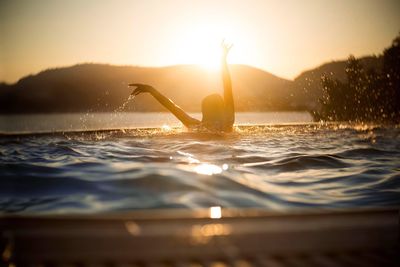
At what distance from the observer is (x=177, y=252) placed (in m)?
1.78

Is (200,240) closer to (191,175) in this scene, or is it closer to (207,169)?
→ (191,175)

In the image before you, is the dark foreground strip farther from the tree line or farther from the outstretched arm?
the tree line

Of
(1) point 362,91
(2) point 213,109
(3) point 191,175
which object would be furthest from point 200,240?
(1) point 362,91

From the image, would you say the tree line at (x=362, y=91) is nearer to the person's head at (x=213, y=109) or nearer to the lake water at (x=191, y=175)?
the person's head at (x=213, y=109)

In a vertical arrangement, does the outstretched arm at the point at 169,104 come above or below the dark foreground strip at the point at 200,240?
above

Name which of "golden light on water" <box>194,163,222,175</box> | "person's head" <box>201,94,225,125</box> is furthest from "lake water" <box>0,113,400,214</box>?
"person's head" <box>201,94,225,125</box>

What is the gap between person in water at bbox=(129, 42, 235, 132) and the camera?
11211 millimetres

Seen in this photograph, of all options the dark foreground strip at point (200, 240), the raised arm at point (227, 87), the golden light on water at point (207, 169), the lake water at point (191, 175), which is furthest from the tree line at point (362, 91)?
the dark foreground strip at point (200, 240)

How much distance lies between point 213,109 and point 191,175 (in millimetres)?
6545

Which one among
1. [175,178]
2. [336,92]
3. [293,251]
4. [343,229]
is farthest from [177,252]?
[336,92]

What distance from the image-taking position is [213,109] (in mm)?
11141

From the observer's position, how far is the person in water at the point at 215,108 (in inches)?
441

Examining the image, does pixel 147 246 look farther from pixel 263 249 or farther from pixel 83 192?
pixel 83 192

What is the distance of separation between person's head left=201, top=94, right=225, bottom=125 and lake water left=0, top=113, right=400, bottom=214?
2.38 metres
